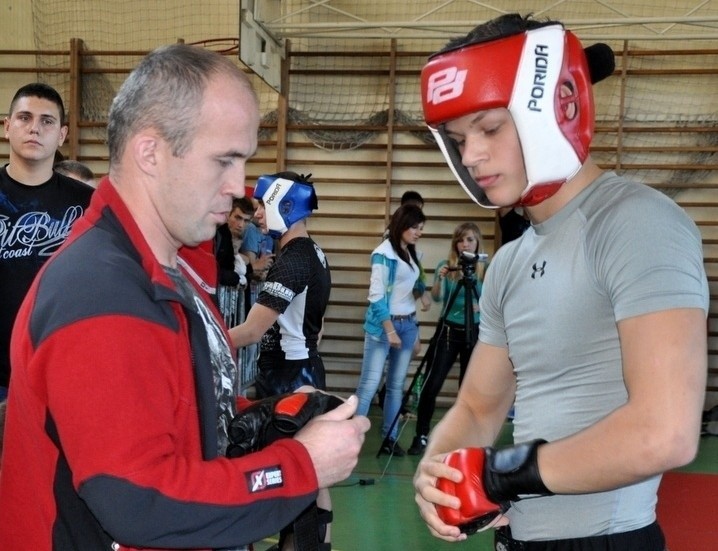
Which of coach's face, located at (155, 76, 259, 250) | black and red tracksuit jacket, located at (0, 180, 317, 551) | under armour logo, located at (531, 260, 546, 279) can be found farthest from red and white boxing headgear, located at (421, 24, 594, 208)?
black and red tracksuit jacket, located at (0, 180, 317, 551)

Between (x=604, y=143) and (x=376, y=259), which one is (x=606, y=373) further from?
(x=604, y=143)

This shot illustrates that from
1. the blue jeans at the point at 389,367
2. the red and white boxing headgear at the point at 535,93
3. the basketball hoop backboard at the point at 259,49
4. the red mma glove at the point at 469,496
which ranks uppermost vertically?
the basketball hoop backboard at the point at 259,49

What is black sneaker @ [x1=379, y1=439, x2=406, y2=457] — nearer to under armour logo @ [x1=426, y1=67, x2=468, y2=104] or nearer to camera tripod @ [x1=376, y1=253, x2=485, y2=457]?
camera tripod @ [x1=376, y1=253, x2=485, y2=457]

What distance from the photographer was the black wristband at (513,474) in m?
1.39

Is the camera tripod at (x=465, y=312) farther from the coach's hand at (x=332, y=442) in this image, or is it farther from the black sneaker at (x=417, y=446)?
the coach's hand at (x=332, y=442)

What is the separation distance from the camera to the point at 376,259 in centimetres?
627

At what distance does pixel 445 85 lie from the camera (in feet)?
5.24

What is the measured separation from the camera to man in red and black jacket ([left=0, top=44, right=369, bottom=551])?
1.18 metres

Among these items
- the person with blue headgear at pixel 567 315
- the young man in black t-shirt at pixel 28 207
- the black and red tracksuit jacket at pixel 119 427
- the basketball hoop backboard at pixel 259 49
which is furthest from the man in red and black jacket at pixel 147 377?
the basketball hoop backboard at pixel 259 49

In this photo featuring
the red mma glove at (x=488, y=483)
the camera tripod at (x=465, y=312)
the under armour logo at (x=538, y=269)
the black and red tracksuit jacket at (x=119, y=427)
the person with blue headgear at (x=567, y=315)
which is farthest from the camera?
the camera tripod at (x=465, y=312)

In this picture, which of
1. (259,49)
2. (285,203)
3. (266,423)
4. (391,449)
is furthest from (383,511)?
(259,49)

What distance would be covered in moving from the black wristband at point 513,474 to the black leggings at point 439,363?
A: 16.2 ft

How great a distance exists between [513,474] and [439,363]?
5.05m

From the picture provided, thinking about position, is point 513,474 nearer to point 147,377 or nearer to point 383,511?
point 147,377
